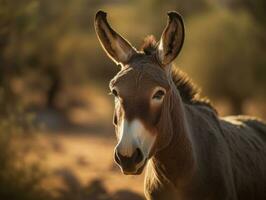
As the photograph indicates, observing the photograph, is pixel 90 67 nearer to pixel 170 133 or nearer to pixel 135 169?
pixel 170 133

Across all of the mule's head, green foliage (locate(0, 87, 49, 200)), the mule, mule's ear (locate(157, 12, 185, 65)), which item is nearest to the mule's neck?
the mule

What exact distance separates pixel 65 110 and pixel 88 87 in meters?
2.54

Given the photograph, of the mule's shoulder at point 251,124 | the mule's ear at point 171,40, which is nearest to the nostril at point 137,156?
the mule's ear at point 171,40

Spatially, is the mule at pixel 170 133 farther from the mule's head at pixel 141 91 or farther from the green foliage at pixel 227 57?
the green foliage at pixel 227 57

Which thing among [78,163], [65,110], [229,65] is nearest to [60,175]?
[78,163]

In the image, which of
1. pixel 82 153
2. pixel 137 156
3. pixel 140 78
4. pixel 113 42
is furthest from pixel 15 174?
pixel 82 153

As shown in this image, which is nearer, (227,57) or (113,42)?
(113,42)

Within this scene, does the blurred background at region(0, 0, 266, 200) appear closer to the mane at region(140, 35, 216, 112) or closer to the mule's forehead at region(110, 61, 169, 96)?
the mane at region(140, 35, 216, 112)

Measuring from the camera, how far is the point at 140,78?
5414 millimetres

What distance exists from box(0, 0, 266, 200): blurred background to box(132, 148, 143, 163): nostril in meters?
5.39

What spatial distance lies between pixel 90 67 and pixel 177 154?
19.5 meters

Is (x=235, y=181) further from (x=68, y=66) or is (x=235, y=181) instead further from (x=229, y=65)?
(x=68, y=66)

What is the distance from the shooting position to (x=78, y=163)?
14641 mm

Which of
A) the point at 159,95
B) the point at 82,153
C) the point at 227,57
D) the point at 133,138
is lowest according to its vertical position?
the point at 133,138
